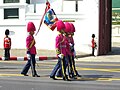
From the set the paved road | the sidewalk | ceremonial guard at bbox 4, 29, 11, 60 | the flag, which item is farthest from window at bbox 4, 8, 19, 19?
the paved road

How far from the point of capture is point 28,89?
484 inches

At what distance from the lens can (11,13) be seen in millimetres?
29391

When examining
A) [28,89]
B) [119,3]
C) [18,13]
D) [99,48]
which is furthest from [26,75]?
[119,3]

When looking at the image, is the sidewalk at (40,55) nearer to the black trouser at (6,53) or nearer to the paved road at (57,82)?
the black trouser at (6,53)

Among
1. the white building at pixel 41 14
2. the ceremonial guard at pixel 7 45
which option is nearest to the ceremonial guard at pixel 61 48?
the ceremonial guard at pixel 7 45

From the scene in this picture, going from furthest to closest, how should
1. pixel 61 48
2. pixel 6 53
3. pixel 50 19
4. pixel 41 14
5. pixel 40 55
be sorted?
1. pixel 41 14
2. pixel 50 19
3. pixel 40 55
4. pixel 6 53
5. pixel 61 48

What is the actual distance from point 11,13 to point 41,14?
7.86 feet

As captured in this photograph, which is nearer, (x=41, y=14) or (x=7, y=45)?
(x=7, y=45)

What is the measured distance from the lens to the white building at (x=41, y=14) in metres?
27.3

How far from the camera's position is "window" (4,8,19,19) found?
29.2 m

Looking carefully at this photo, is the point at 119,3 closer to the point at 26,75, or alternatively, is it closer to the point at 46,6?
the point at 46,6

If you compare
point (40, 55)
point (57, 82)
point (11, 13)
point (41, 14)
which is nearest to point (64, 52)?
point (57, 82)

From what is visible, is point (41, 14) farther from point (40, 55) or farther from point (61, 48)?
point (61, 48)

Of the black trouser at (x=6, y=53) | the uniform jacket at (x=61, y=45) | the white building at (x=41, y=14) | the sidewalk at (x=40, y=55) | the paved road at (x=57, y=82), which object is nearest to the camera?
the paved road at (x=57, y=82)
